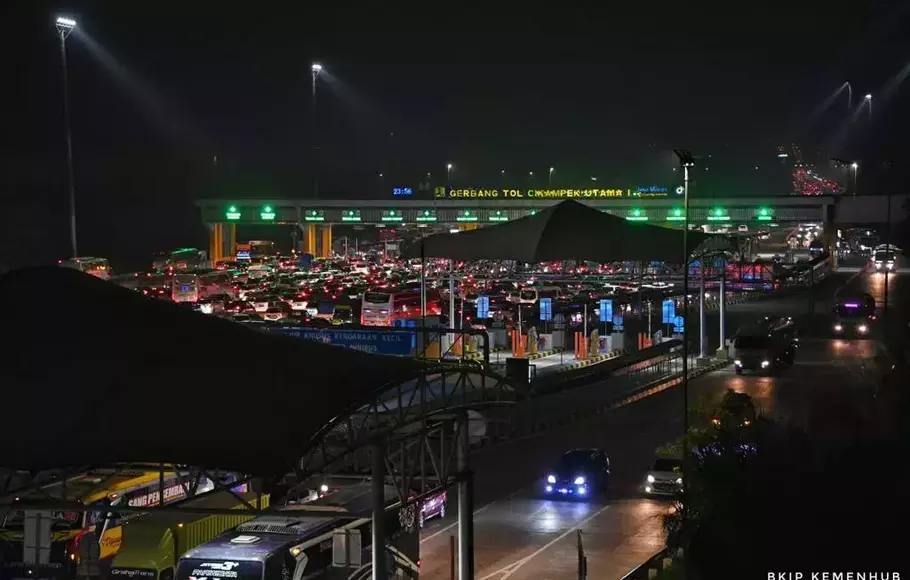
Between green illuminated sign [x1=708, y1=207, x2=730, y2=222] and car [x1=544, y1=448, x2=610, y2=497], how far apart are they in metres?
48.5

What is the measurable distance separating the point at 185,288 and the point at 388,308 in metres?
14.7

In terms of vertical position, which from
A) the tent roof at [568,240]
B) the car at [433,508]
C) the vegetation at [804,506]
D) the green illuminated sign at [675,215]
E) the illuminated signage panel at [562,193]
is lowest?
the car at [433,508]

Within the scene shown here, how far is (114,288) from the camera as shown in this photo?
1309 cm

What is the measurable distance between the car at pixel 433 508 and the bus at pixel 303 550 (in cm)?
393

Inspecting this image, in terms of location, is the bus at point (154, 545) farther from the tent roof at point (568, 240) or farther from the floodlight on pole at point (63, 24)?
the floodlight on pole at point (63, 24)

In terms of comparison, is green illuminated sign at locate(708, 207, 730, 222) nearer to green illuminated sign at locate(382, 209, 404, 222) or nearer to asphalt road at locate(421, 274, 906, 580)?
green illuminated sign at locate(382, 209, 404, 222)

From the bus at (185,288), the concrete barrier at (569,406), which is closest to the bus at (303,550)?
the concrete barrier at (569,406)

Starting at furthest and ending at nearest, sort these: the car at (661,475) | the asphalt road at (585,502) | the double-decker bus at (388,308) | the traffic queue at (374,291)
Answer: the traffic queue at (374,291), the double-decker bus at (388,308), the car at (661,475), the asphalt road at (585,502)

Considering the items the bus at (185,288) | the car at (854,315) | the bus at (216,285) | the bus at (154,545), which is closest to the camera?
the bus at (154,545)

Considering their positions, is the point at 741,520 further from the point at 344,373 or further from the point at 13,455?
the point at 13,455

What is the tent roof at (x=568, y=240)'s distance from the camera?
2306 cm

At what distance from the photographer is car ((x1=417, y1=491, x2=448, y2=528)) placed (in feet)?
62.2

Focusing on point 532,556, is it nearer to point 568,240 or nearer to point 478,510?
point 478,510

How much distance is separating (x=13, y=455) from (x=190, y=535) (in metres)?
5.00
